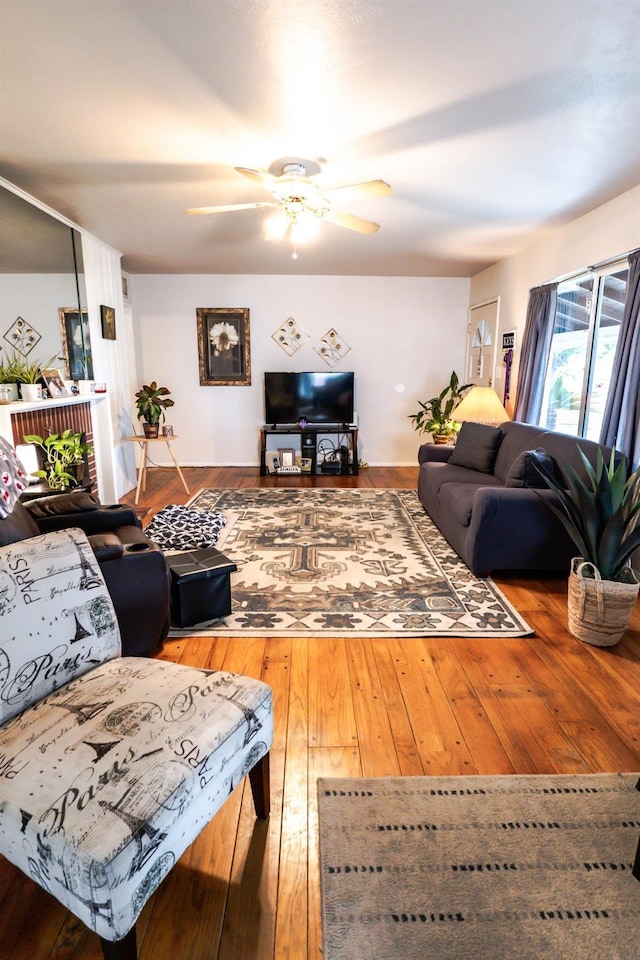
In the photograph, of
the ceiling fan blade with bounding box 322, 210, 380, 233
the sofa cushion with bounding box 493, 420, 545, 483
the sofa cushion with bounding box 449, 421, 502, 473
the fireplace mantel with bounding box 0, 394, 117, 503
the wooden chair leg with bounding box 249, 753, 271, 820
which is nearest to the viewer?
the wooden chair leg with bounding box 249, 753, 271, 820

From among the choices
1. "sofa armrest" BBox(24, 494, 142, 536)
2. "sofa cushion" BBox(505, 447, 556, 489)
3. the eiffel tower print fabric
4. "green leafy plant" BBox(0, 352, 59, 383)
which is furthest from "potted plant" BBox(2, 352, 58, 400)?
"sofa cushion" BBox(505, 447, 556, 489)

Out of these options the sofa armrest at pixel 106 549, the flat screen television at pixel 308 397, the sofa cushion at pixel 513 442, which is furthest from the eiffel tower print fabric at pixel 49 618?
the flat screen television at pixel 308 397

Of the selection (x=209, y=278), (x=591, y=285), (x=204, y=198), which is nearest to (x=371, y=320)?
(x=209, y=278)

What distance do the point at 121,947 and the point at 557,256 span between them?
15.8 feet

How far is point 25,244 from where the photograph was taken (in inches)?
138

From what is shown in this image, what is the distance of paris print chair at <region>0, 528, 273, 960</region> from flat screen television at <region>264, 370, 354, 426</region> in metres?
4.86

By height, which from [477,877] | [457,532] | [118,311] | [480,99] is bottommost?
[477,877]

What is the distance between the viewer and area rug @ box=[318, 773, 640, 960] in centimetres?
118

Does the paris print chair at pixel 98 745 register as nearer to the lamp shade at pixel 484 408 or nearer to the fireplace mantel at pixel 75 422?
the fireplace mantel at pixel 75 422

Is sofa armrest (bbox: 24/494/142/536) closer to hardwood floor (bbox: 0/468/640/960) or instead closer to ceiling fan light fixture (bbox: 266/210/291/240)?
hardwood floor (bbox: 0/468/640/960)

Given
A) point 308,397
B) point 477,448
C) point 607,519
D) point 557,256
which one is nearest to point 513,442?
point 477,448

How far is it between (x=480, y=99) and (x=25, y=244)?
3.06 metres

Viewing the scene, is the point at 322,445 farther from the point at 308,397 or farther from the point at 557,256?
the point at 557,256

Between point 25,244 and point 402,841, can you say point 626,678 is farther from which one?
point 25,244
